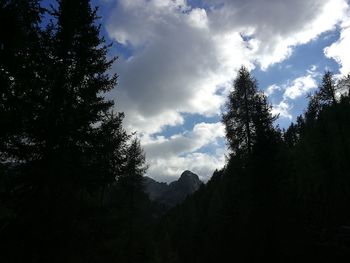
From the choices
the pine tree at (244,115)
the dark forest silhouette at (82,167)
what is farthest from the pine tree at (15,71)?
the pine tree at (244,115)

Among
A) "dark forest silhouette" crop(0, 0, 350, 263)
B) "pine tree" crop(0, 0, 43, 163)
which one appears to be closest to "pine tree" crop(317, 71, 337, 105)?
"dark forest silhouette" crop(0, 0, 350, 263)

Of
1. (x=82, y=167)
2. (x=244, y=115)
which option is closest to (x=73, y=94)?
(x=82, y=167)

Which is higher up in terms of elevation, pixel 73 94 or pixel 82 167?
pixel 73 94

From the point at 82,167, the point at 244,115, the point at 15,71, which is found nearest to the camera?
the point at 15,71

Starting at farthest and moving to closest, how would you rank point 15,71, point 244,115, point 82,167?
1. point 244,115
2. point 82,167
3. point 15,71

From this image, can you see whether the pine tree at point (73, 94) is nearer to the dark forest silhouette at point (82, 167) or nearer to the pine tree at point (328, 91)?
the dark forest silhouette at point (82, 167)

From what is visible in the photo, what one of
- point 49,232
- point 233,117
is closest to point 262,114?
point 233,117

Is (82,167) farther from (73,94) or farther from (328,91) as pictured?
(328,91)

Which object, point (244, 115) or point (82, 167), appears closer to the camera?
point (82, 167)

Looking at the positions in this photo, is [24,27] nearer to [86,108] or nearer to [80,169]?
[86,108]

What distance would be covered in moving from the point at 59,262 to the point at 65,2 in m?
11.9

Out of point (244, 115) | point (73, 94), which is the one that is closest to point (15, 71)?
point (73, 94)

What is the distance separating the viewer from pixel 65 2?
17.3 metres

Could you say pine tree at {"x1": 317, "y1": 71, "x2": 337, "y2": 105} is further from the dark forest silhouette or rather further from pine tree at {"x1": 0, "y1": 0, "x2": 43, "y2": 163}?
pine tree at {"x1": 0, "y1": 0, "x2": 43, "y2": 163}
